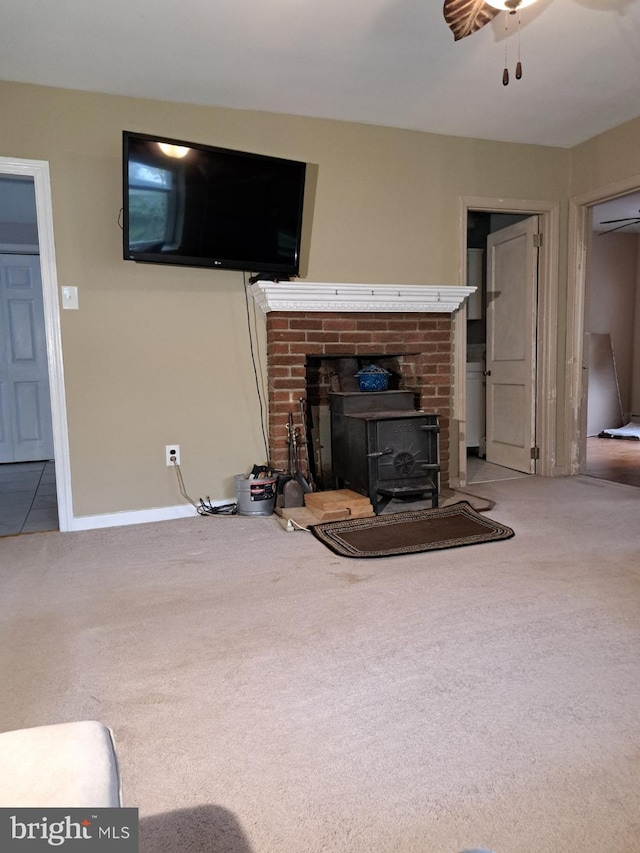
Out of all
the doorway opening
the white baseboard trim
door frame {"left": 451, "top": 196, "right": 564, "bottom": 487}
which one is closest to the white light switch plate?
the white baseboard trim

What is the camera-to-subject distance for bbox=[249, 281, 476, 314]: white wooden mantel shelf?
334 cm

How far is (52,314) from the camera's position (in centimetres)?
307

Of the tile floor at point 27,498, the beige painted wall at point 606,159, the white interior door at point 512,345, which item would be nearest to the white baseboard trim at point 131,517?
the tile floor at point 27,498

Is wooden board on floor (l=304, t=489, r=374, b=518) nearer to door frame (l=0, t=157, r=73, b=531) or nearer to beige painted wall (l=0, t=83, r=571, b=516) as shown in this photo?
beige painted wall (l=0, t=83, r=571, b=516)

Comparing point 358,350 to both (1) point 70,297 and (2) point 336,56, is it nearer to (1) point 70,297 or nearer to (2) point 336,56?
(2) point 336,56

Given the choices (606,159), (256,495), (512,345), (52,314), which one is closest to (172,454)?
(256,495)

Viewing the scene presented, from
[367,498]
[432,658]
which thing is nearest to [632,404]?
[367,498]

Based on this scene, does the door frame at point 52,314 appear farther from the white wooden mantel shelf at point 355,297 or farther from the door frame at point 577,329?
the door frame at point 577,329

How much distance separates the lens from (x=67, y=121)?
9.91 feet

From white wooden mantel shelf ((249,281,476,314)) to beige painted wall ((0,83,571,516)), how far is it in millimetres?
201

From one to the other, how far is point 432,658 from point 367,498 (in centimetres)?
156

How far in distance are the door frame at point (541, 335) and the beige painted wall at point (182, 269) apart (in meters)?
0.11

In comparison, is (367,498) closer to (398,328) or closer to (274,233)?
(398,328)

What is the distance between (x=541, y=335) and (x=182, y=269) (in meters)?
2.60
